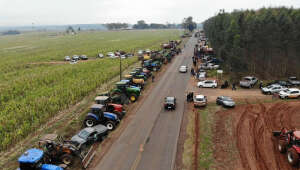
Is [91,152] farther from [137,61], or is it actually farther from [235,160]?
[137,61]

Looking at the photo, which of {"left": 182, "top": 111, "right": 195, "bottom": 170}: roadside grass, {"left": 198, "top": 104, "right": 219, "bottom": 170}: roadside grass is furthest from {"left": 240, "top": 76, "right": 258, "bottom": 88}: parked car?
{"left": 182, "top": 111, "right": 195, "bottom": 170}: roadside grass

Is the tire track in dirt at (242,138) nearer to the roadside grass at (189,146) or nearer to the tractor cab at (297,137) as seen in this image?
the tractor cab at (297,137)

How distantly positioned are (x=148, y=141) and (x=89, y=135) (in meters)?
5.34

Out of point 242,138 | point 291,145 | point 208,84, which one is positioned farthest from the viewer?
point 208,84

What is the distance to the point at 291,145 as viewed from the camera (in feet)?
54.6

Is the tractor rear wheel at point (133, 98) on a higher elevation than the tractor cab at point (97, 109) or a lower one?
lower

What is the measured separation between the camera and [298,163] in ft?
50.9

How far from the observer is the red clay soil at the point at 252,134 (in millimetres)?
16125

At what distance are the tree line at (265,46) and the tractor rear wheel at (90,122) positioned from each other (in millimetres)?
30864

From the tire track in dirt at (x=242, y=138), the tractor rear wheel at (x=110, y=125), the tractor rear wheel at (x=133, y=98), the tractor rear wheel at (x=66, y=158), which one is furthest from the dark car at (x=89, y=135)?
the tire track in dirt at (x=242, y=138)

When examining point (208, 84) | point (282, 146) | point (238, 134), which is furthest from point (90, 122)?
point (208, 84)

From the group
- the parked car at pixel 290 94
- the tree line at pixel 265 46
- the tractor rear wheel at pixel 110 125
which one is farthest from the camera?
the tree line at pixel 265 46

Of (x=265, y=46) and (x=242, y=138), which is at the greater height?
(x=265, y=46)

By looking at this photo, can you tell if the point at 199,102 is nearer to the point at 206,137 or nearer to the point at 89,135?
the point at 206,137
